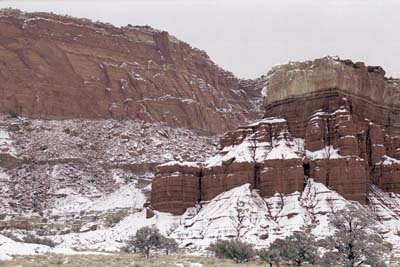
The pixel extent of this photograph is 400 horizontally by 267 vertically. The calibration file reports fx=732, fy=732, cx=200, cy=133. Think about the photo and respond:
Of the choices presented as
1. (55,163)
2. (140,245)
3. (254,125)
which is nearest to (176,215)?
(254,125)

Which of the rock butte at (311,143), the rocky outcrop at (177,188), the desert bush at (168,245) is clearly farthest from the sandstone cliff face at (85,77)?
the desert bush at (168,245)

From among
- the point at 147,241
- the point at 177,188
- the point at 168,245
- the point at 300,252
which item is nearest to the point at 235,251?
Result: the point at 300,252

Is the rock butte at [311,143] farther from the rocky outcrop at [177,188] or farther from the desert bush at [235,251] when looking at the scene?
the desert bush at [235,251]

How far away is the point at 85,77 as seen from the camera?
17688cm

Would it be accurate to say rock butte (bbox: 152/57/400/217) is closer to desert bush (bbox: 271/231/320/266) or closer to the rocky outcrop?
the rocky outcrop

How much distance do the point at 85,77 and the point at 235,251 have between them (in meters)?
118

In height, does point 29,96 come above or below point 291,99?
above

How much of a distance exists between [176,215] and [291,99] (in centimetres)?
2166

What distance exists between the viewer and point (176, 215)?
305ft

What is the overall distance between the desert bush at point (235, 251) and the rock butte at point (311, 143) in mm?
21978

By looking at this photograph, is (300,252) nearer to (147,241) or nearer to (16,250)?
(147,241)

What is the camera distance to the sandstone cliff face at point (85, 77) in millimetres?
166250

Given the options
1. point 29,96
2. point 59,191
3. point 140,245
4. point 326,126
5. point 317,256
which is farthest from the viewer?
point 29,96

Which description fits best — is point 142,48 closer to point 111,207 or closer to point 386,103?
point 111,207
